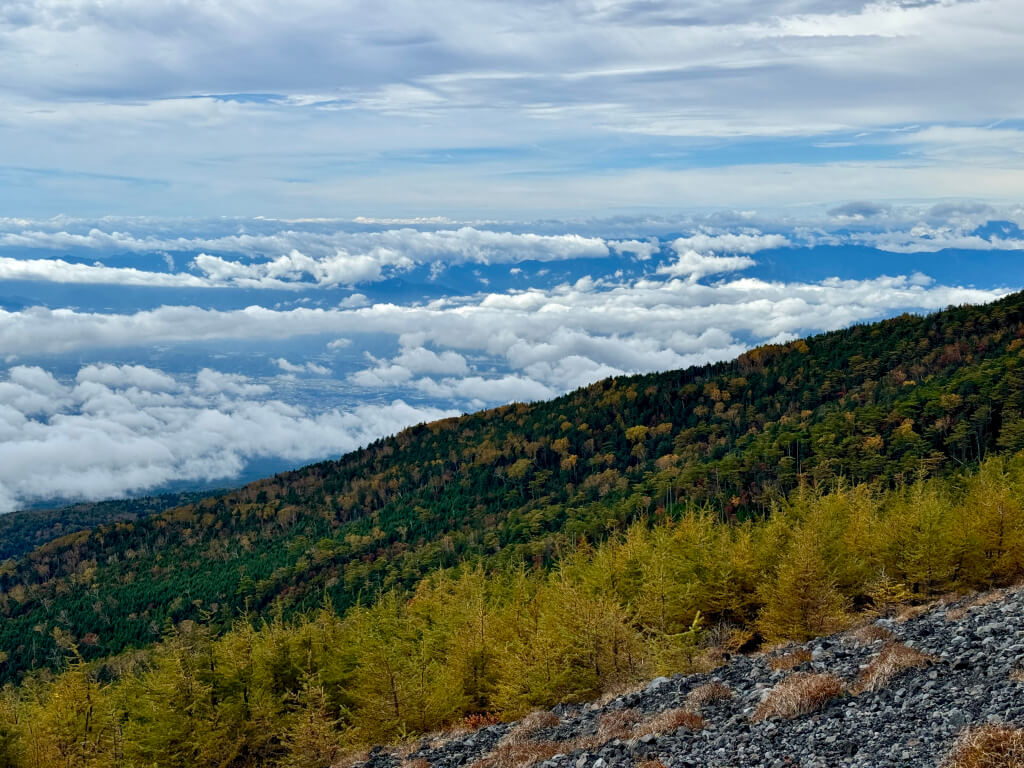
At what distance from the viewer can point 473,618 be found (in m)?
54.4

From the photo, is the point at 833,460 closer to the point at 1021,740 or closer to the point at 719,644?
the point at 719,644

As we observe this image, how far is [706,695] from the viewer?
29.6m

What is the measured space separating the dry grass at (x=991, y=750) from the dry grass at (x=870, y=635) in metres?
15.0

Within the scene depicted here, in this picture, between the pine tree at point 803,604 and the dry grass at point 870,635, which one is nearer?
the dry grass at point 870,635

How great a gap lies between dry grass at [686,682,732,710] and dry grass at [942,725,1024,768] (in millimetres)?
11854

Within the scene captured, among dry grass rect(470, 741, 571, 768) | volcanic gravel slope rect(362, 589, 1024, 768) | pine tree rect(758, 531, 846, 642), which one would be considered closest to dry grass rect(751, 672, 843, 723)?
volcanic gravel slope rect(362, 589, 1024, 768)

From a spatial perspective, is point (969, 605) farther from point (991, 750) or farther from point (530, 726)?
point (991, 750)

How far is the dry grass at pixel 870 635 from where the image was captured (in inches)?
1292

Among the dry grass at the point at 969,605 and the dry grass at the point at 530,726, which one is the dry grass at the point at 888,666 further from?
the dry grass at the point at 530,726

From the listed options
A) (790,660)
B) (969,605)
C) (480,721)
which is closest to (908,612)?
(969,605)

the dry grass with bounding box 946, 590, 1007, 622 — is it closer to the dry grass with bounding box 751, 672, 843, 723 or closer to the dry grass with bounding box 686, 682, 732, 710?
the dry grass with bounding box 751, 672, 843, 723

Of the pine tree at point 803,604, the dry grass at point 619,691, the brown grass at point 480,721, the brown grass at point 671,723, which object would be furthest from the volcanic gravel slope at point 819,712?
the pine tree at point 803,604

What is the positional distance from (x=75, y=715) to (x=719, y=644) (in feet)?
130

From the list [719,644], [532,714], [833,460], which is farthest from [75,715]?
[833,460]
